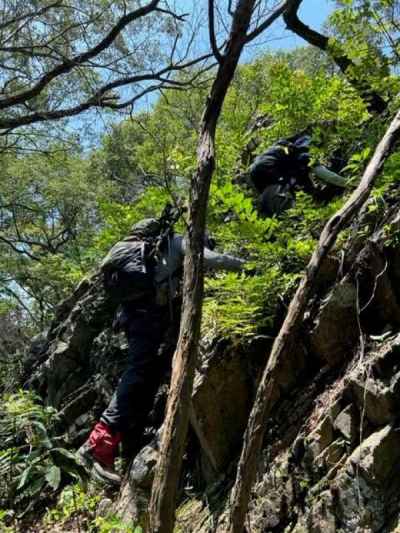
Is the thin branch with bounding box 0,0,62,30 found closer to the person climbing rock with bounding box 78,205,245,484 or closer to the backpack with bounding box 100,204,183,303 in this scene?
the person climbing rock with bounding box 78,205,245,484

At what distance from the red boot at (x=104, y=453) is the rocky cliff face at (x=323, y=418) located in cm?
32

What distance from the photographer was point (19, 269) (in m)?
17.2

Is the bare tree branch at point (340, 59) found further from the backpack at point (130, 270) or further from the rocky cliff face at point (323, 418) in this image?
the backpack at point (130, 270)

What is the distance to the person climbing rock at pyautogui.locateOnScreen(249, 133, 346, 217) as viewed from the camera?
5055mm

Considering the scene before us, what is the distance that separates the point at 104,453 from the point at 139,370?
0.87m

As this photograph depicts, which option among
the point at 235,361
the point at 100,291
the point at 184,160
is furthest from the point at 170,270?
the point at 100,291

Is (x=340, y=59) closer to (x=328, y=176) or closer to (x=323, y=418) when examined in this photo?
(x=328, y=176)

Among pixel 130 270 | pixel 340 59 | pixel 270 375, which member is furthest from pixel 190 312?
pixel 340 59

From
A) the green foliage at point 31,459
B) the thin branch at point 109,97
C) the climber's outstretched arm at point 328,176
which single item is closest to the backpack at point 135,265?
the climber's outstretched arm at point 328,176

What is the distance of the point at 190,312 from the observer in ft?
9.21

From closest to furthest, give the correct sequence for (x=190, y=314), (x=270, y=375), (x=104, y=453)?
(x=270, y=375), (x=190, y=314), (x=104, y=453)

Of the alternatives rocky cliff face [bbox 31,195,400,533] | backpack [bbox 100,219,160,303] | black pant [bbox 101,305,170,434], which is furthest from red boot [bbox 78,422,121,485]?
backpack [bbox 100,219,160,303]

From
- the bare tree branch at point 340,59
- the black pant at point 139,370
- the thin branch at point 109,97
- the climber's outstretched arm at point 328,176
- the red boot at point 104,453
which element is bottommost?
the red boot at point 104,453

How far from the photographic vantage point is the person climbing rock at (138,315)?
183 inches
